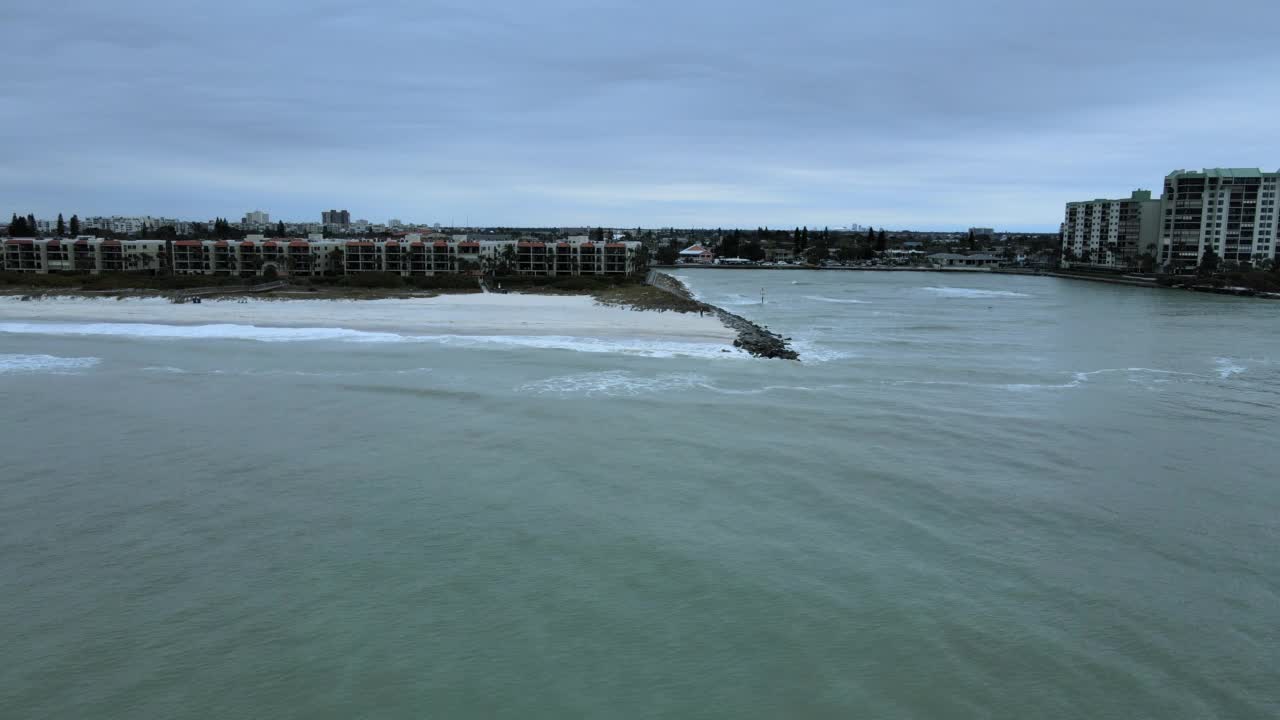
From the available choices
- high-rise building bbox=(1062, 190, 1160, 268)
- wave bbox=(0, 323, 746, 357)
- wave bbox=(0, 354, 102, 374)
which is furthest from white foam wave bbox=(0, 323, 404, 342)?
high-rise building bbox=(1062, 190, 1160, 268)

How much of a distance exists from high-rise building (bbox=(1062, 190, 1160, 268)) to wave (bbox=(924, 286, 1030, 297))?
20758 millimetres

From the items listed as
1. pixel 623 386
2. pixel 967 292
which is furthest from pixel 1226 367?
pixel 967 292

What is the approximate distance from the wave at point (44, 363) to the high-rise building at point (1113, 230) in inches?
2643

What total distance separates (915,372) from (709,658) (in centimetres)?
1273

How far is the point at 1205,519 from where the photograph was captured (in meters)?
9.34

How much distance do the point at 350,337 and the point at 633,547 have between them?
636 inches

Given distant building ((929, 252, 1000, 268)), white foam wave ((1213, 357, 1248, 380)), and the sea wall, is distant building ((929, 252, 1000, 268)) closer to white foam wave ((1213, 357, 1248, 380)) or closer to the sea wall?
the sea wall

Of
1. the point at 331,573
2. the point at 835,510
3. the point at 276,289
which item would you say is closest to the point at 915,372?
the point at 835,510

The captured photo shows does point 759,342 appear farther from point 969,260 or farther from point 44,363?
point 969,260

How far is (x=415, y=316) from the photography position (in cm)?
2717

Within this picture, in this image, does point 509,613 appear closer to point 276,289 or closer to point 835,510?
point 835,510

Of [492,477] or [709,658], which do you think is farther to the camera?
[492,477]

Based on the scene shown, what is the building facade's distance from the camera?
1775 inches

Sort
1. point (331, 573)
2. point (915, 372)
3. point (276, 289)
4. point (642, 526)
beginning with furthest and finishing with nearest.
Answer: point (276, 289)
point (915, 372)
point (642, 526)
point (331, 573)
